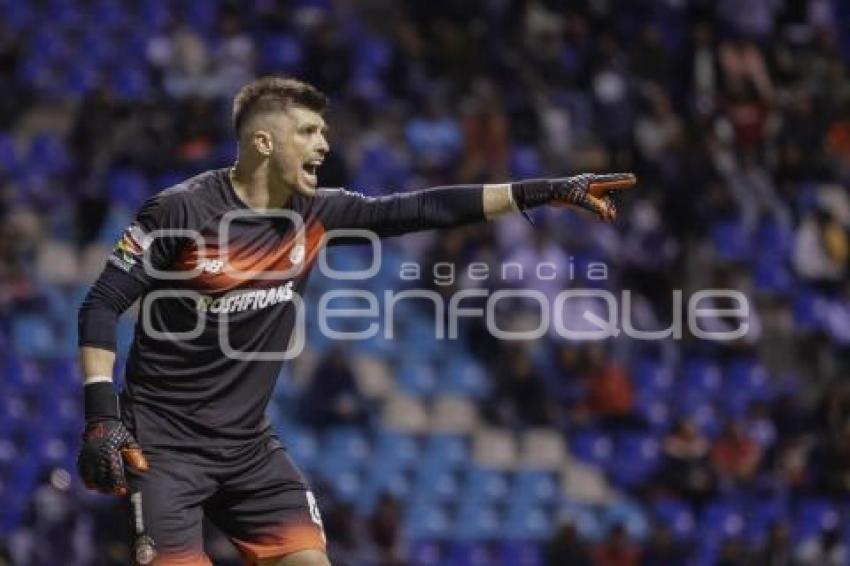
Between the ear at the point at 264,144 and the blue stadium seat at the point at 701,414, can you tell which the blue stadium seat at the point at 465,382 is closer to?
the blue stadium seat at the point at 701,414

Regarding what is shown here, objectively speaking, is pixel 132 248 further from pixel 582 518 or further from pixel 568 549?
pixel 582 518

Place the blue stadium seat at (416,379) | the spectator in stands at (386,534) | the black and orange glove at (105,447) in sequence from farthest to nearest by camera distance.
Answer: the blue stadium seat at (416,379) < the spectator in stands at (386,534) < the black and orange glove at (105,447)

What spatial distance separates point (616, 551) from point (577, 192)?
792cm

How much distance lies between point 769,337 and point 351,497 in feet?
16.1

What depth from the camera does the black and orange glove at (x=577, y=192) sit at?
21.7ft

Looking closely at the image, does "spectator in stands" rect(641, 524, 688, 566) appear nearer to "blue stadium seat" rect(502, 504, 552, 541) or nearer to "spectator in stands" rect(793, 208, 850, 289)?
"blue stadium seat" rect(502, 504, 552, 541)

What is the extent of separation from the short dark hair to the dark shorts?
1.31 meters

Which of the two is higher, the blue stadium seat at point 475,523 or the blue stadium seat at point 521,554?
the blue stadium seat at point 475,523

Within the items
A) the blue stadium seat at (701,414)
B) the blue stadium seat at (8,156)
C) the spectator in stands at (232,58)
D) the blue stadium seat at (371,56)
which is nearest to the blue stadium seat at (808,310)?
the blue stadium seat at (701,414)

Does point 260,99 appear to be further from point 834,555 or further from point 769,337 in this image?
point 769,337

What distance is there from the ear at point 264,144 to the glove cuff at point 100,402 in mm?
1077

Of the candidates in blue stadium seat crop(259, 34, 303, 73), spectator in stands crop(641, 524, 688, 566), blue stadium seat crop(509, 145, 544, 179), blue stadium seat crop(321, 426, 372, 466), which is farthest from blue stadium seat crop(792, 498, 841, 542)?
blue stadium seat crop(259, 34, 303, 73)

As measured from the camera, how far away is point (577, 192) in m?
6.63

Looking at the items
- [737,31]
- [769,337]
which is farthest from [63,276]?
[737,31]
